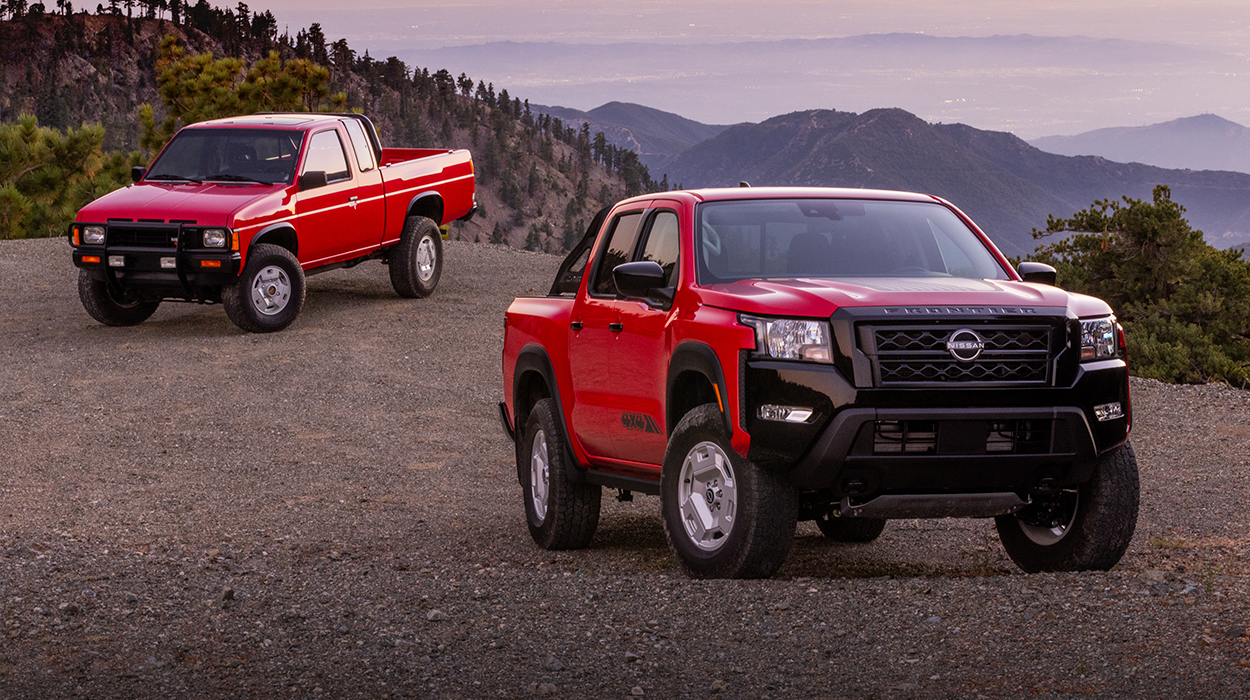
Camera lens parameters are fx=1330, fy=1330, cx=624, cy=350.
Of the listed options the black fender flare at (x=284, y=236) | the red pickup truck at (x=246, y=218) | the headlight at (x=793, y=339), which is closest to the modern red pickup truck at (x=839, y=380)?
the headlight at (x=793, y=339)

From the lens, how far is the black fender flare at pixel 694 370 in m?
5.73

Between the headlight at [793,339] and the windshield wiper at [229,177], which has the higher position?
the windshield wiper at [229,177]

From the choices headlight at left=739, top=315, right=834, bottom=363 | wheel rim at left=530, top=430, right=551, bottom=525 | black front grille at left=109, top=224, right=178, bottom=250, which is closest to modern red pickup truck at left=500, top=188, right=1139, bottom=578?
headlight at left=739, top=315, right=834, bottom=363

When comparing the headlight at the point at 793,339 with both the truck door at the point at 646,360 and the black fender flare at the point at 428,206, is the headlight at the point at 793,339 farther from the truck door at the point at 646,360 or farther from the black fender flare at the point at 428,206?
the black fender flare at the point at 428,206

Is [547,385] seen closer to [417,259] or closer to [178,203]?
[178,203]

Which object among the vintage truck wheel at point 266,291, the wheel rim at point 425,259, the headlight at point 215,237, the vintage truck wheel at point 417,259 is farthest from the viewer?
the wheel rim at point 425,259

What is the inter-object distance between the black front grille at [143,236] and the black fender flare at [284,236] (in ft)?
2.80

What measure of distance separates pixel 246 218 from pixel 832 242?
32.6ft

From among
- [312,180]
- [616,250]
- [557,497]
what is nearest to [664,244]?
[616,250]

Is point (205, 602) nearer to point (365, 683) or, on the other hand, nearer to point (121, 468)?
point (365, 683)

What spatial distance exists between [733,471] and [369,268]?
18329 millimetres

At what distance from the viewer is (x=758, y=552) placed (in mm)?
5770

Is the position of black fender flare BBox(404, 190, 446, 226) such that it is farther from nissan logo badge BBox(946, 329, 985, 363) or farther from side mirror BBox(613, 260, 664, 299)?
nissan logo badge BBox(946, 329, 985, 363)

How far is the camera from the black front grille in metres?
15.1
